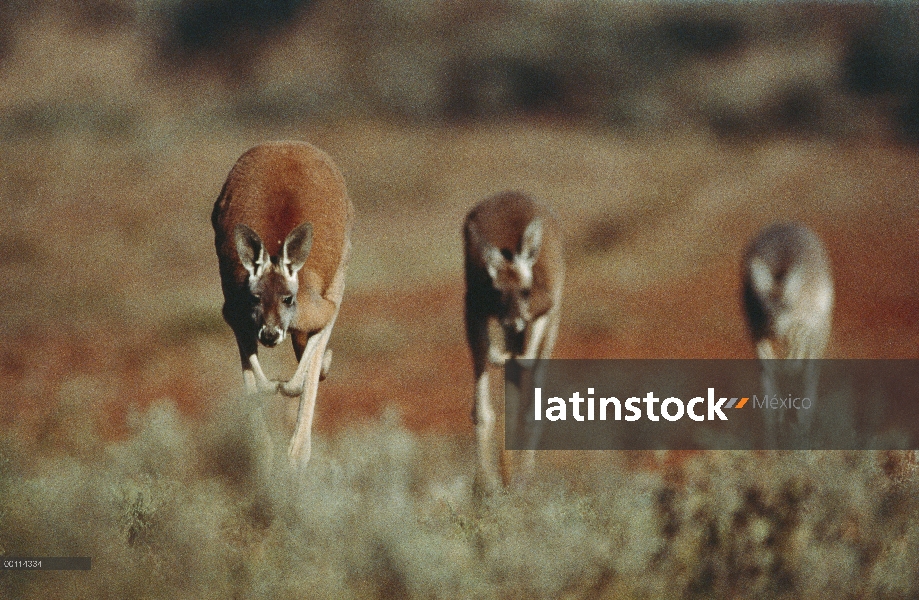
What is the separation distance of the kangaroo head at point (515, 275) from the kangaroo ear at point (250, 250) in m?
1.39

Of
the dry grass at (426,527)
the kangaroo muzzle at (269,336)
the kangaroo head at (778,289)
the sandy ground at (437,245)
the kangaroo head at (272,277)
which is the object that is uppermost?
the sandy ground at (437,245)

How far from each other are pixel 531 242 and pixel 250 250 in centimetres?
168

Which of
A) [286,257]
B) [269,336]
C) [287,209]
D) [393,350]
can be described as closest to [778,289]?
[287,209]

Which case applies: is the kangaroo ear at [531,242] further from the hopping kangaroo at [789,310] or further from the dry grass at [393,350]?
the hopping kangaroo at [789,310]

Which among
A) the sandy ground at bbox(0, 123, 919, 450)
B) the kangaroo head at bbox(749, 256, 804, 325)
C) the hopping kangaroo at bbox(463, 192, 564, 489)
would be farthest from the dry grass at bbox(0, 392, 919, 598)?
the sandy ground at bbox(0, 123, 919, 450)

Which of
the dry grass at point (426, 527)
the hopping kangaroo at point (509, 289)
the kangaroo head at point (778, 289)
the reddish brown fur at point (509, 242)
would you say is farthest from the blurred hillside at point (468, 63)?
the dry grass at point (426, 527)

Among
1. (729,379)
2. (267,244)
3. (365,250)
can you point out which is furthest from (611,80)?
(267,244)

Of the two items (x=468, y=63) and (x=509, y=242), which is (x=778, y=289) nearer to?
(x=509, y=242)

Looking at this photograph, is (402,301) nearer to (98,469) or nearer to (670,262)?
(670,262)

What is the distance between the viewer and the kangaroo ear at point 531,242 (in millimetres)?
7660

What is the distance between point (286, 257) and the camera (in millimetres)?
7168

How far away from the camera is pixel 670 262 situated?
20.5 meters

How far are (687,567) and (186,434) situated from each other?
9.33ft

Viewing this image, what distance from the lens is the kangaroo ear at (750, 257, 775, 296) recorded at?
870 centimetres
